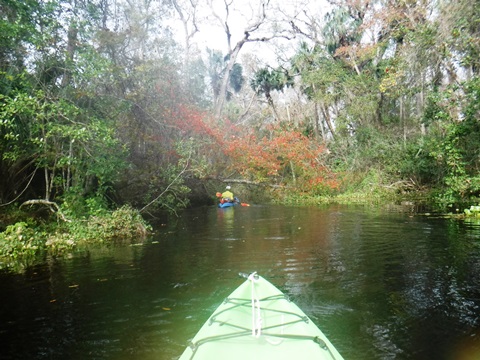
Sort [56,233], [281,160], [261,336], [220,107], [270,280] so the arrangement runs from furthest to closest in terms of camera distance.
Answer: [220,107] → [281,160] → [56,233] → [270,280] → [261,336]

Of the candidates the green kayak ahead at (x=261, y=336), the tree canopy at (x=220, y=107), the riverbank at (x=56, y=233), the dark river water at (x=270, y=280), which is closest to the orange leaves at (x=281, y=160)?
the tree canopy at (x=220, y=107)

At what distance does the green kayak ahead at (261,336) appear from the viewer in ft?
11.0

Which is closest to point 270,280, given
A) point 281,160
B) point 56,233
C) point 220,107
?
point 56,233

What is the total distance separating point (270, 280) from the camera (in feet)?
23.5

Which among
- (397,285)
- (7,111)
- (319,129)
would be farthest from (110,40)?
(319,129)

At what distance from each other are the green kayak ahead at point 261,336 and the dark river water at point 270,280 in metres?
0.86

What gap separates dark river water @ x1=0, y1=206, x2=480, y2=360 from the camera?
4680mm

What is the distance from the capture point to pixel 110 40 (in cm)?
1384

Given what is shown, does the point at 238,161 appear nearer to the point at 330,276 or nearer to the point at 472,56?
the point at 472,56

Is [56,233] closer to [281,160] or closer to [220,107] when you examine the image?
[281,160]

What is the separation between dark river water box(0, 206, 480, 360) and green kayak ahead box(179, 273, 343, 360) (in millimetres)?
863

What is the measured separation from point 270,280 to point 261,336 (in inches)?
142

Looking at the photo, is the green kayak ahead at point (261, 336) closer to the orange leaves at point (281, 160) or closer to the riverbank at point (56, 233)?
the riverbank at point (56, 233)

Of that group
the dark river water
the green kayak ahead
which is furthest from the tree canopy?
the green kayak ahead
